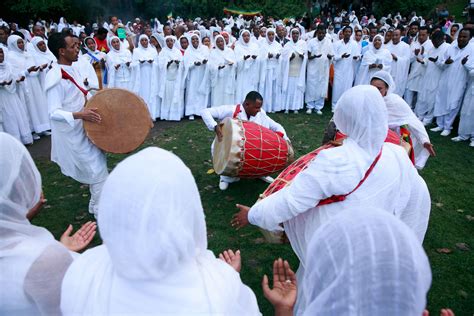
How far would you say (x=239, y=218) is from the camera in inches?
115

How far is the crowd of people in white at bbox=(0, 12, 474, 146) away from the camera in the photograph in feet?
25.1

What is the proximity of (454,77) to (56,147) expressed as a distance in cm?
796

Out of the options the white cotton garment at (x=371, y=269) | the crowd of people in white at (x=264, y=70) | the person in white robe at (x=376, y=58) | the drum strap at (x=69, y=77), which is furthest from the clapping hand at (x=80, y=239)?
the person in white robe at (x=376, y=58)

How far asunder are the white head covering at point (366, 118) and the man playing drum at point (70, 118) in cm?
287

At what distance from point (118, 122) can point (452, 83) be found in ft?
23.9

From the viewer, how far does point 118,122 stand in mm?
4207

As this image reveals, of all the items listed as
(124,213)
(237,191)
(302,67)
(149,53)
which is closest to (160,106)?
(149,53)

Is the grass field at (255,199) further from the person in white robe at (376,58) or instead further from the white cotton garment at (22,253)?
the person in white robe at (376,58)

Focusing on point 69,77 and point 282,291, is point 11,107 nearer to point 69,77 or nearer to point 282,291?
point 69,77

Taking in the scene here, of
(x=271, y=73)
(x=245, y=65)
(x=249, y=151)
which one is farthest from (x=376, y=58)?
(x=249, y=151)

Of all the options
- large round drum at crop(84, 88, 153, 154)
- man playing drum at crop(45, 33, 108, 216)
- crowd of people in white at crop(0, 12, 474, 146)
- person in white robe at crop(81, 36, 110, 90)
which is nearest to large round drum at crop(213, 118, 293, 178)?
large round drum at crop(84, 88, 153, 154)

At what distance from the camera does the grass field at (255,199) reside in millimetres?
3578

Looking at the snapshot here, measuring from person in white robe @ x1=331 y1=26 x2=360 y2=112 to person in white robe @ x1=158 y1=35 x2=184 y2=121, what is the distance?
411cm

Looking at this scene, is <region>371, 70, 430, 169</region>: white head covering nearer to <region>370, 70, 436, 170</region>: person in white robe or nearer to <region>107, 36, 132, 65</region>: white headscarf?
<region>370, 70, 436, 170</region>: person in white robe
